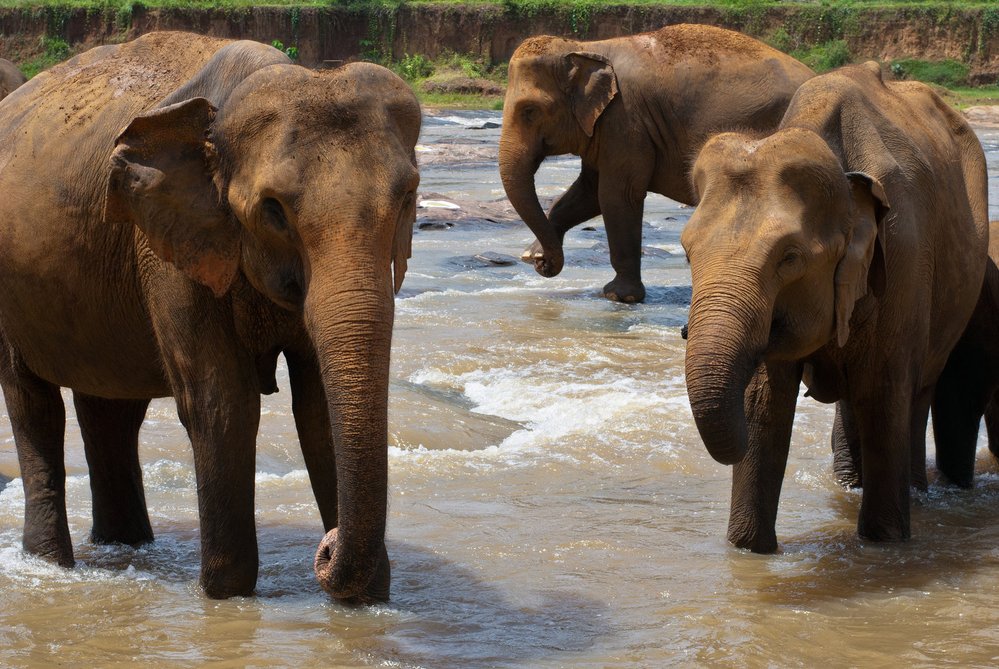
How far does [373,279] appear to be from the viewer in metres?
4.23

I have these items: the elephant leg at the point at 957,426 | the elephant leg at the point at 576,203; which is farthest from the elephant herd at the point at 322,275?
the elephant leg at the point at 576,203

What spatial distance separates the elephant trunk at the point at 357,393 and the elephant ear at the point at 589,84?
8.62 meters

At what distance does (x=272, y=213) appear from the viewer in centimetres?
443

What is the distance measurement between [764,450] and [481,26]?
159 ft

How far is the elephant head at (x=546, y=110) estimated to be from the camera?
12.7m

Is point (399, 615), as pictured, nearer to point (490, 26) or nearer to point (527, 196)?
point (527, 196)

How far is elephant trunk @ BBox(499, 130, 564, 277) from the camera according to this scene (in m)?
12.6

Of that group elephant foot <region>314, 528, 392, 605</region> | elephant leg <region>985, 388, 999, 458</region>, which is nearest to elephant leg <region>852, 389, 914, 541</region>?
elephant leg <region>985, 388, 999, 458</region>

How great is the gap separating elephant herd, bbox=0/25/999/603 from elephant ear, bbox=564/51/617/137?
5828 millimetres

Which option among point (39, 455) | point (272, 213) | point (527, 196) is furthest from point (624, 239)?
point (272, 213)

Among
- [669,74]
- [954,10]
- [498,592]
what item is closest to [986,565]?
[498,592]

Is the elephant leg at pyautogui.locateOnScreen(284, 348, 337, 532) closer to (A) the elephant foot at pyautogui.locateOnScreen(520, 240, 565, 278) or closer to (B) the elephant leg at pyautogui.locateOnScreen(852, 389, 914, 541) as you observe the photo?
(B) the elephant leg at pyautogui.locateOnScreen(852, 389, 914, 541)

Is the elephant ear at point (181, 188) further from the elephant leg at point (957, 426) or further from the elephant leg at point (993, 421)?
the elephant leg at point (993, 421)

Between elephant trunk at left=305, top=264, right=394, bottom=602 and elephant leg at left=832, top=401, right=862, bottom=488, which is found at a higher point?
elephant trunk at left=305, top=264, right=394, bottom=602
